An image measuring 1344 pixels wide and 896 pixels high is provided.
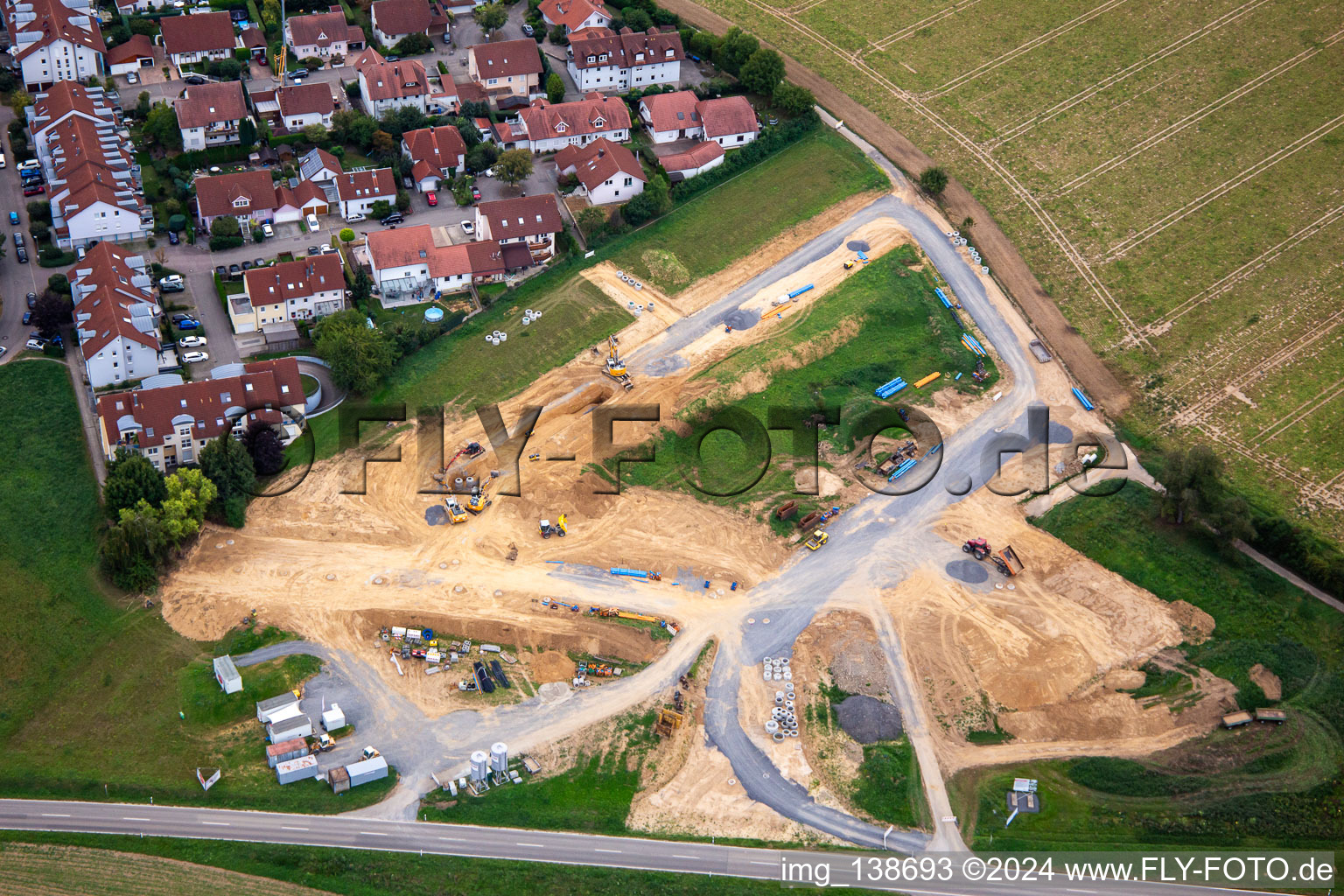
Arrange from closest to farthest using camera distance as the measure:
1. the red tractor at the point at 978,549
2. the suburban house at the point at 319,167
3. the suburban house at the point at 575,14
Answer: the red tractor at the point at 978,549
the suburban house at the point at 319,167
the suburban house at the point at 575,14

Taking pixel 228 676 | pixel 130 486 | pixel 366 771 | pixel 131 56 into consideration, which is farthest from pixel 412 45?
pixel 366 771

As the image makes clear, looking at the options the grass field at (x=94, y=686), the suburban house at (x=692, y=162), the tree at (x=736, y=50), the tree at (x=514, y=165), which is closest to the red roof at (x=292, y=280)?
the grass field at (x=94, y=686)

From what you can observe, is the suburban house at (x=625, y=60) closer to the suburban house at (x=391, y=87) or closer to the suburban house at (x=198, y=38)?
the suburban house at (x=391, y=87)

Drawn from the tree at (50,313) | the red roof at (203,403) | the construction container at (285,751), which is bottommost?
the construction container at (285,751)

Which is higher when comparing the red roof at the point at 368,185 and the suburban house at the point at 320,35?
the suburban house at the point at 320,35

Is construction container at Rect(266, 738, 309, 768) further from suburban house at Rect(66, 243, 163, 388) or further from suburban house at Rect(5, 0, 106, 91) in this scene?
suburban house at Rect(5, 0, 106, 91)

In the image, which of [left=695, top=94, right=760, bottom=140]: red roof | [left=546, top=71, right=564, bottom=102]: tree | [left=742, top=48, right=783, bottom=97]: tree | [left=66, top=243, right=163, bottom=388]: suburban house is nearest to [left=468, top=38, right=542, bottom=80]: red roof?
[left=546, top=71, right=564, bottom=102]: tree

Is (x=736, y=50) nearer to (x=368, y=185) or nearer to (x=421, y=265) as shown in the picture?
(x=368, y=185)
